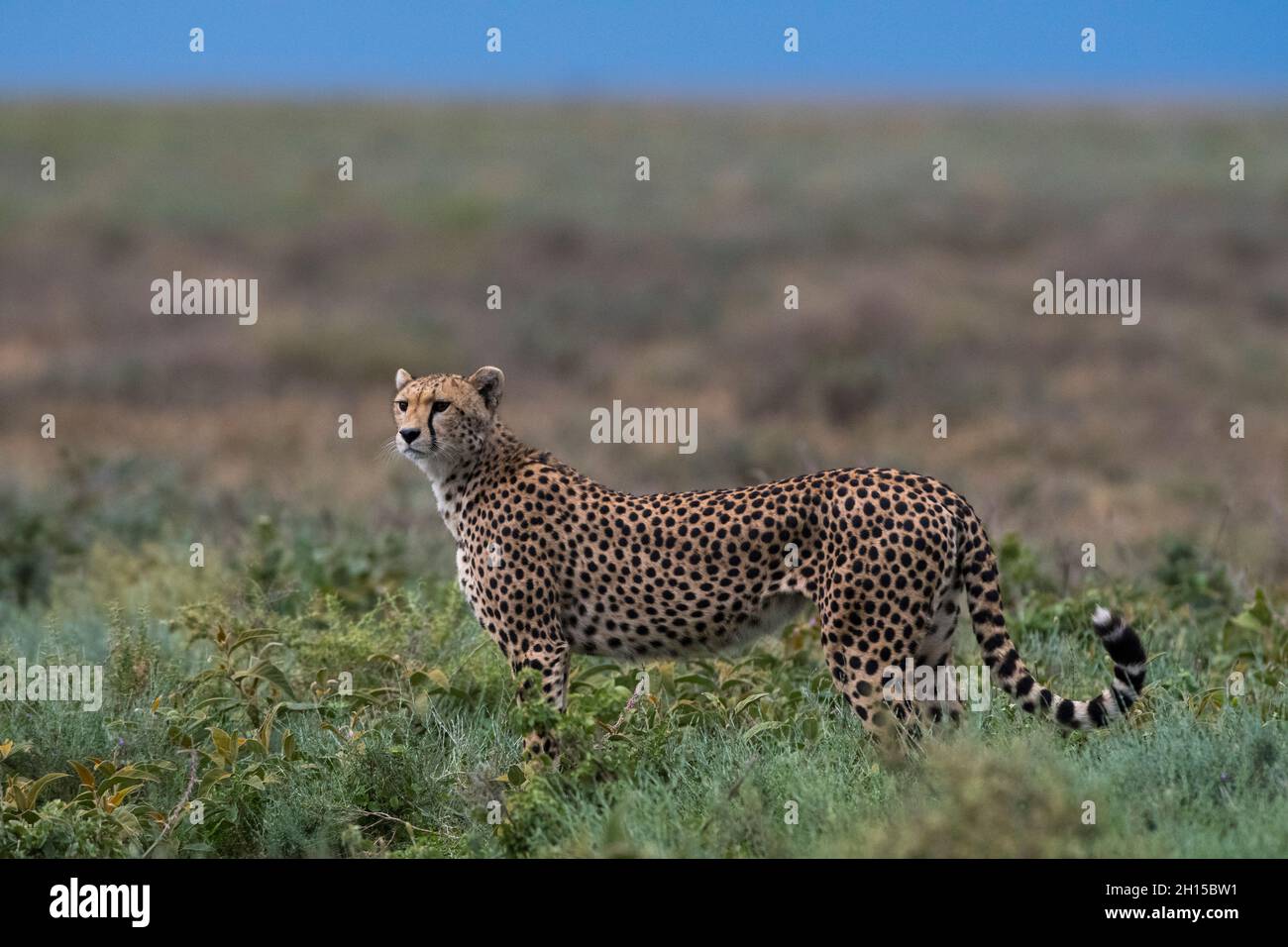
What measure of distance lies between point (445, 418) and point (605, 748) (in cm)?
113

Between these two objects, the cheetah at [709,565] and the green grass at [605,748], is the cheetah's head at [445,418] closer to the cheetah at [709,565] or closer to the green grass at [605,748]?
the cheetah at [709,565]

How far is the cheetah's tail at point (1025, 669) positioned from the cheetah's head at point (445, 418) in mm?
1578

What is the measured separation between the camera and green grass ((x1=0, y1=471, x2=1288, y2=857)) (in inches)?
172

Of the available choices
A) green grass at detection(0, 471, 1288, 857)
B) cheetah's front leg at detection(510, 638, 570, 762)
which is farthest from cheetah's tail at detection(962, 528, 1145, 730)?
cheetah's front leg at detection(510, 638, 570, 762)

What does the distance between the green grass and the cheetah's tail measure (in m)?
0.14

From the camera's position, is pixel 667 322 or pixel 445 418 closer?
pixel 445 418

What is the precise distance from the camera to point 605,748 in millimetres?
5102

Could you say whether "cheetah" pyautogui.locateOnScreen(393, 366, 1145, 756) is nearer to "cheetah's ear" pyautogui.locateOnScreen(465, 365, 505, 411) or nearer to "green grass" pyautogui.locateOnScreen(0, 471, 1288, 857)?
"cheetah's ear" pyautogui.locateOnScreen(465, 365, 505, 411)

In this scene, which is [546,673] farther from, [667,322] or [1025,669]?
[667,322]

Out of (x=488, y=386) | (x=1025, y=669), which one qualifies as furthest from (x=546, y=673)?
(x=1025, y=669)

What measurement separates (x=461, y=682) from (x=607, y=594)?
2.75 feet

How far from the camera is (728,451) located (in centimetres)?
1255

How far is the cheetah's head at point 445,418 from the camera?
5.32m
